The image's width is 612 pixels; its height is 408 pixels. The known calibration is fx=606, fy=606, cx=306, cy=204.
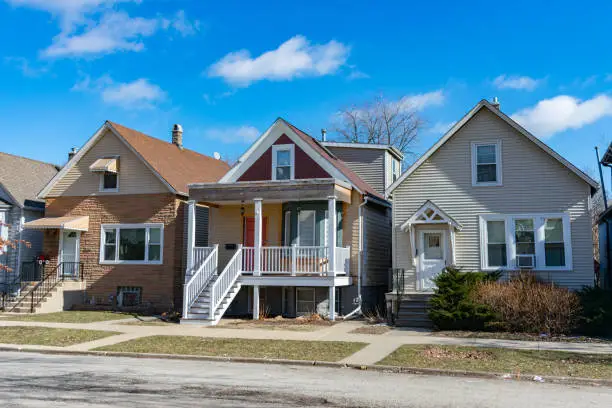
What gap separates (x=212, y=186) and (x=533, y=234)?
11.0 m

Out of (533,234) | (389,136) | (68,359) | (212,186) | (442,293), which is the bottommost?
(68,359)

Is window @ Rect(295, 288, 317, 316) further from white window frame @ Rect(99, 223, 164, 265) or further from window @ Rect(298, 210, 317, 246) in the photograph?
white window frame @ Rect(99, 223, 164, 265)

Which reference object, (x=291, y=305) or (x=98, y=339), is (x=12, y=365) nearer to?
(x=98, y=339)

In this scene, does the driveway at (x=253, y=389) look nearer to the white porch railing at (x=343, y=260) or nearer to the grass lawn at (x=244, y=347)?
the grass lawn at (x=244, y=347)

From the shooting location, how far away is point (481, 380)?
10.6 meters

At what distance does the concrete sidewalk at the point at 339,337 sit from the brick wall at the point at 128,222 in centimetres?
381

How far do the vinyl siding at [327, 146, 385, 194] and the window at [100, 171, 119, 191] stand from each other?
9.17 meters

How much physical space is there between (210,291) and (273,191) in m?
3.99

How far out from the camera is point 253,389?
31.2 ft

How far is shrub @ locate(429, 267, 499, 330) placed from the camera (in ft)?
55.6

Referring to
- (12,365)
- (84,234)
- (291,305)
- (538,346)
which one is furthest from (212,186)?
(538,346)

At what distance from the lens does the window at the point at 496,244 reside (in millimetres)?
20156

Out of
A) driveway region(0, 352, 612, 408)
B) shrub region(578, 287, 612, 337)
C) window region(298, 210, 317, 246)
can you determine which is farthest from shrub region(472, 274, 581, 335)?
window region(298, 210, 317, 246)

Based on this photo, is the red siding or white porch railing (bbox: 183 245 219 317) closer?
white porch railing (bbox: 183 245 219 317)
